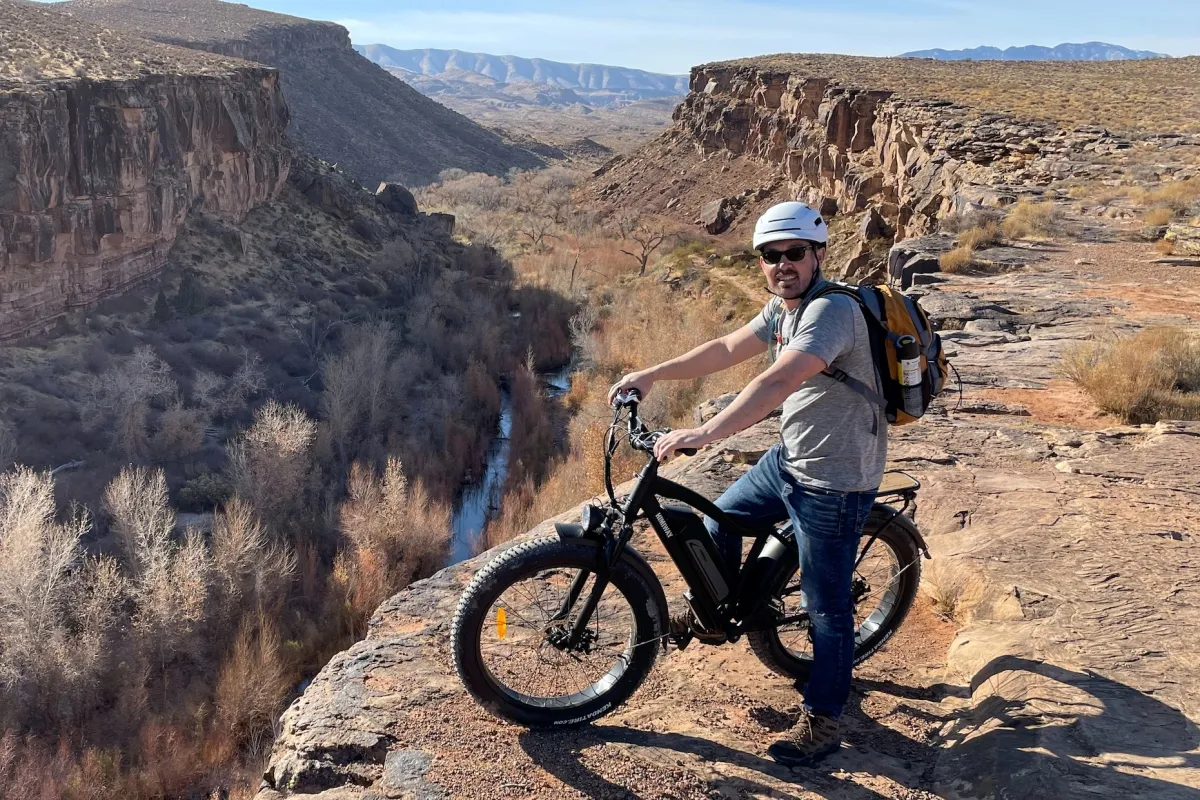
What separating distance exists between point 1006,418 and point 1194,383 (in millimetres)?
1643

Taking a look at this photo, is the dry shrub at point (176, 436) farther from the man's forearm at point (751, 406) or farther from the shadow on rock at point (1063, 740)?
the shadow on rock at point (1063, 740)

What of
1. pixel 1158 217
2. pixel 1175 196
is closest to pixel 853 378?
pixel 1158 217

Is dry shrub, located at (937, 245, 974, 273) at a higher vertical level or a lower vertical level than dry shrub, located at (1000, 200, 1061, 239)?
lower

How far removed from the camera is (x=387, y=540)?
47.3 feet

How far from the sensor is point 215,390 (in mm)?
21188

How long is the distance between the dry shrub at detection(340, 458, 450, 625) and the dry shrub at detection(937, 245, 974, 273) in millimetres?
9134

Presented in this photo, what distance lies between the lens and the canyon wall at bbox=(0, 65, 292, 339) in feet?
64.7

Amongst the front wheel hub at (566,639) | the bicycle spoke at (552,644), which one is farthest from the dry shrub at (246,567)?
the front wheel hub at (566,639)

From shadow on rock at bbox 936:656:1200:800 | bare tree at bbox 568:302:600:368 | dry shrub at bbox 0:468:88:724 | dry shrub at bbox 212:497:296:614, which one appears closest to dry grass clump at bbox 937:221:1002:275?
shadow on rock at bbox 936:656:1200:800

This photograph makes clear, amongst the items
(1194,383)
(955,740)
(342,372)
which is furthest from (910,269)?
(342,372)

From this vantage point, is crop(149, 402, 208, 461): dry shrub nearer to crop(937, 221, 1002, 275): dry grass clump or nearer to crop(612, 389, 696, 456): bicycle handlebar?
crop(937, 221, 1002, 275): dry grass clump

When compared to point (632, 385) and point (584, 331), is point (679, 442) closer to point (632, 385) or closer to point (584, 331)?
point (632, 385)

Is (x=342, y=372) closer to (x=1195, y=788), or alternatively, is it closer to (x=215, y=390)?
(x=215, y=390)

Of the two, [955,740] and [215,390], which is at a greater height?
[955,740]
